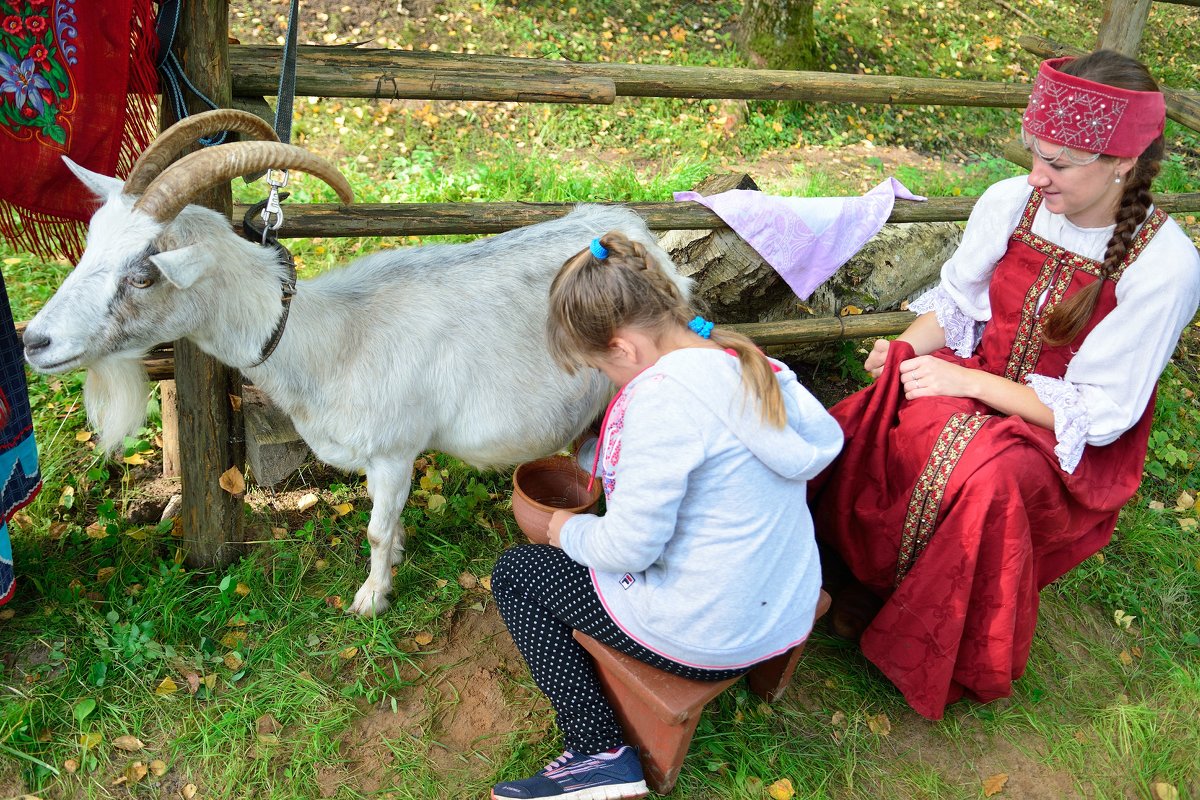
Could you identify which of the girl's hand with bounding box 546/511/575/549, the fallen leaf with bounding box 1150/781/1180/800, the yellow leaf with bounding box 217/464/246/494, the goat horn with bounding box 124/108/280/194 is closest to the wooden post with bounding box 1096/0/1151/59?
the fallen leaf with bounding box 1150/781/1180/800

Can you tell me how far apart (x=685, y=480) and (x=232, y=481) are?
6.42 feet

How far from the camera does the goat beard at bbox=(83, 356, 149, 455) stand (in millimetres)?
2771

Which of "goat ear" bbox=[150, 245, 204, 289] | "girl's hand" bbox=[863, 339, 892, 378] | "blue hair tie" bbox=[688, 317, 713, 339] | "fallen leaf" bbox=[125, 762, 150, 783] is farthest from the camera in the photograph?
"girl's hand" bbox=[863, 339, 892, 378]

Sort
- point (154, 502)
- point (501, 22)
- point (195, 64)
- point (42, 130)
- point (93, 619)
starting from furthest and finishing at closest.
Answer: point (501, 22)
point (154, 502)
point (93, 619)
point (195, 64)
point (42, 130)

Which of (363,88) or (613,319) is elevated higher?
(363,88)

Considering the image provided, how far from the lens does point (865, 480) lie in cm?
304

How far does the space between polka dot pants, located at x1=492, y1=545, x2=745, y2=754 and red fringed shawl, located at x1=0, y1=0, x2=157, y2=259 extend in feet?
5.49

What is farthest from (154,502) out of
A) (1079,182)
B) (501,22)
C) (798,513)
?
(501,22)

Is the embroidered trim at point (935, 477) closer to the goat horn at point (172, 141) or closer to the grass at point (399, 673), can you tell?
the grass at point (399, 673)

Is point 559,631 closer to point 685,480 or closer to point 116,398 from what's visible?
point 685,480

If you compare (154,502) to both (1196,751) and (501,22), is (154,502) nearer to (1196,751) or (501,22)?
(1196,751)

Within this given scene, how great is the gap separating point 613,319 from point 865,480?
132cm

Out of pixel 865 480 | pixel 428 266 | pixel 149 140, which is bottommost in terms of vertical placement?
pixel 865 480

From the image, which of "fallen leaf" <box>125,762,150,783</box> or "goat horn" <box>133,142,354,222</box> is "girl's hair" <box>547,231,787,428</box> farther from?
"fallen leaf" <box>125,762,150,783</box>
